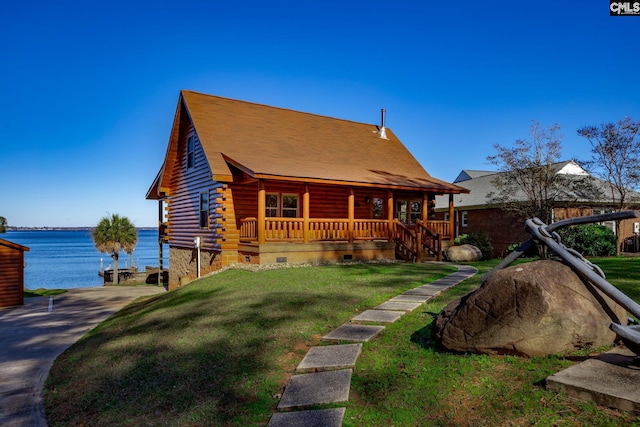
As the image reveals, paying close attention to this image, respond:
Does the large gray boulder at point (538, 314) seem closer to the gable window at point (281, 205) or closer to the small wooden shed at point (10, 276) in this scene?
the gable window at point (281, 205)

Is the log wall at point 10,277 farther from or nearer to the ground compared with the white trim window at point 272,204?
nearer to the ground

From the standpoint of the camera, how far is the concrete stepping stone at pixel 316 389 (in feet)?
14.8

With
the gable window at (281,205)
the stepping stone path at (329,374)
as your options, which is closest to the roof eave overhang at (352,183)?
the gable window at (281,205)

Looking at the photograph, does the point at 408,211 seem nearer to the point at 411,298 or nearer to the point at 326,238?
the point at 326,238

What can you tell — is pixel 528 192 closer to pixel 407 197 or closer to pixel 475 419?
pixel 407 197

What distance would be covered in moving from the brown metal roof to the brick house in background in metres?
5.68

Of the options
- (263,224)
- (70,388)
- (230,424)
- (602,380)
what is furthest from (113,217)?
(602,380)

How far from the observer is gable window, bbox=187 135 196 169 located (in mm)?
19719

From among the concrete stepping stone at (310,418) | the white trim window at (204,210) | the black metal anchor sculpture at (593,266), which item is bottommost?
the concrete stepping stone at (310,418)

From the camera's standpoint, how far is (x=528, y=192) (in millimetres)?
20781

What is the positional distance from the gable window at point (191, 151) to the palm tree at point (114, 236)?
18.6 metres

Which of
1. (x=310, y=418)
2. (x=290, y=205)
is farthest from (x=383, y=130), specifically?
(x=310, y=418)

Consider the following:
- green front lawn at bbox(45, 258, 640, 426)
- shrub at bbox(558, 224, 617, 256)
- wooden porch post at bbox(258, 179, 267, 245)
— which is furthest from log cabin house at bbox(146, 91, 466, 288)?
green front lawn at bbox(45, 258, 640, 426)

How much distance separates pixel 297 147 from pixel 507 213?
12.9 meters
